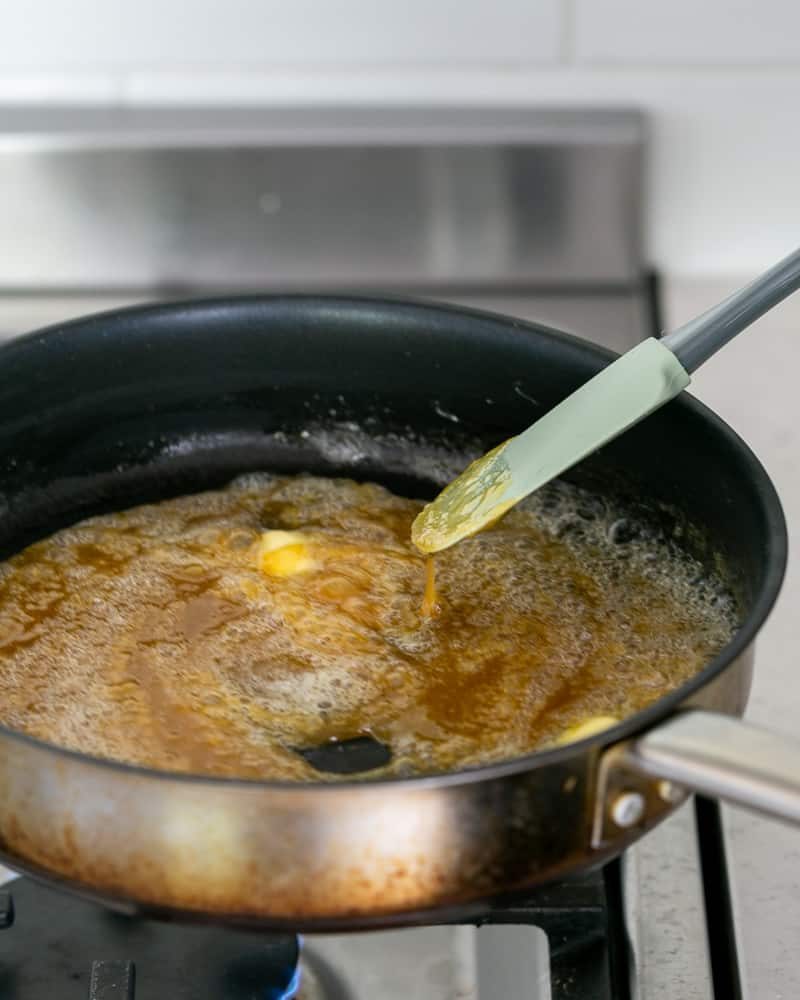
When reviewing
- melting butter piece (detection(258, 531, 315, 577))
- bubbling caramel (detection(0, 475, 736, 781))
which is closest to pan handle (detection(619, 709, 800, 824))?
bubbling caramel (detection(0, 475, 736, 781))

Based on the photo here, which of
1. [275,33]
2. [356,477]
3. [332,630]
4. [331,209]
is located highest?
[275,33]

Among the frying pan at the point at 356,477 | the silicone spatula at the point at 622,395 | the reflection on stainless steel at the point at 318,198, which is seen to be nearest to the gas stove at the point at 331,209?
Result: the reflection on stainless steel at the point at 318,198

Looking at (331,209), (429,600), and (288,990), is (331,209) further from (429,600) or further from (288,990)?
(288,990)

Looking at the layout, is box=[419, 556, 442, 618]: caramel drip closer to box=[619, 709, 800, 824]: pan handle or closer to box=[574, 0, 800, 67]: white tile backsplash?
box=[619, 709, 800, 824]: pan handle

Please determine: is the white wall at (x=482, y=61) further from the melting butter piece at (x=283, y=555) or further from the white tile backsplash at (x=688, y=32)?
the melting butter piece at (x=283, y=555)

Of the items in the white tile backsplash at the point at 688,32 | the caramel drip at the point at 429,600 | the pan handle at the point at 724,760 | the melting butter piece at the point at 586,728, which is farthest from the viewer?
the white tile backsplash at the point at 688,32

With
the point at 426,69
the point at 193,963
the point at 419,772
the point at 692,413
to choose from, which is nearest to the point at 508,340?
the point at 692,413

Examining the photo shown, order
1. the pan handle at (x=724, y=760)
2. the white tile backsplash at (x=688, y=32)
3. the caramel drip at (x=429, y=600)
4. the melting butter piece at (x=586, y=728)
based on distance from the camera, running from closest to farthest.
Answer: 1. the pan handle at (x=724, y=760)
2. the melting butter piece at (x=586, y=728)
3. the caramel drip at (x=429, y=600)
4. the white tile backsplash at (x=688, y=32)

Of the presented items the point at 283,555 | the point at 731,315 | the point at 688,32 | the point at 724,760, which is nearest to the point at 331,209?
the point at 688,32
